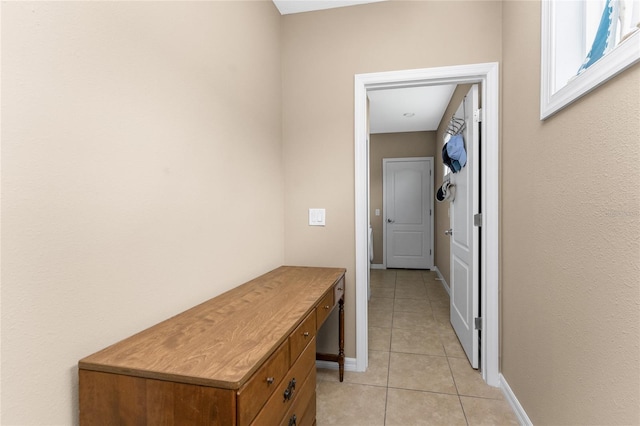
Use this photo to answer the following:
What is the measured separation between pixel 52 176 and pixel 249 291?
0.97 metres

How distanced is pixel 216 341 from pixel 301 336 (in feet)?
1.19

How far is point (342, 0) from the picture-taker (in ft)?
6.95

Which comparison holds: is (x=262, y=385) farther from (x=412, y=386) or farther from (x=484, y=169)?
(x=484, y=169)

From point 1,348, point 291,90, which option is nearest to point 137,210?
point 1,348

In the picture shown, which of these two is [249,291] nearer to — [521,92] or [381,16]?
[521,92]

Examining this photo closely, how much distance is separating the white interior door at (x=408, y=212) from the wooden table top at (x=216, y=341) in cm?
478

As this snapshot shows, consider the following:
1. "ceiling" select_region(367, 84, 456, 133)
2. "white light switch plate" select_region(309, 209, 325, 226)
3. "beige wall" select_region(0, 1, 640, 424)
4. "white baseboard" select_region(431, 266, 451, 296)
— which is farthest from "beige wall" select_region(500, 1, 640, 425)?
"white baseboard" select_region(431, 266, 451, 296)

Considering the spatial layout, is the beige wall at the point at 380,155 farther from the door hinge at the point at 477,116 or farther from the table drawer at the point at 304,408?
the table drawer at the point at 304,408

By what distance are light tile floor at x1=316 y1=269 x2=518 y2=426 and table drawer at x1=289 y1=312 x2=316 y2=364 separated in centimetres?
77

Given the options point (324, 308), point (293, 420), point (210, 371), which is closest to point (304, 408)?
point (293, 420)

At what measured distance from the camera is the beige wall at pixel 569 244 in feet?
3.00

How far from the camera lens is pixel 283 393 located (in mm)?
1010

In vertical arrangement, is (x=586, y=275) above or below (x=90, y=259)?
below

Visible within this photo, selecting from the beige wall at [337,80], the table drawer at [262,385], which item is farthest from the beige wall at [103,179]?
the beige wall at [337,80]
